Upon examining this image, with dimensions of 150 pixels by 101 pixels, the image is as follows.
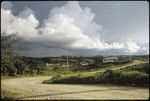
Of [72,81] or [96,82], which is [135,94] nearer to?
[96,82]

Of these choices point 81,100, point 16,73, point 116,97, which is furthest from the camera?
point 16,73

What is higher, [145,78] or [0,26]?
[0,26]

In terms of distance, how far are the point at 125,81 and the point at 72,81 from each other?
6.71m

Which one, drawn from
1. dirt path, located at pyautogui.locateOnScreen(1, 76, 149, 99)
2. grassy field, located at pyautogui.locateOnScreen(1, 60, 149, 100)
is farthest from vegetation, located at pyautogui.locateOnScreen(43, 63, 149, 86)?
dirt path, located at pyautogui.locateOnScreen(1, 76, 149, 99)

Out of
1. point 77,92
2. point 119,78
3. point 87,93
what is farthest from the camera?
point 119,78

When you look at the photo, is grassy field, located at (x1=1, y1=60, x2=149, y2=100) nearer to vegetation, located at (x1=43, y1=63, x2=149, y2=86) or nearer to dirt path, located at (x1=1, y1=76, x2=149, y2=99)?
dirt path, located at (x1=1, y1=76, x2=149, y2=99)

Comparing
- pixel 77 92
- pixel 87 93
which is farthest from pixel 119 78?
pixel 87 93

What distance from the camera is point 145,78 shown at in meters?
23.2

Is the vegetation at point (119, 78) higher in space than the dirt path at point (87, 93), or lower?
higher

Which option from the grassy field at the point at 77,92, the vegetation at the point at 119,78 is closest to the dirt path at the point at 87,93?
the grassy field at the point at 77,92

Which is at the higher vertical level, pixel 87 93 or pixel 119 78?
pixel 119 78

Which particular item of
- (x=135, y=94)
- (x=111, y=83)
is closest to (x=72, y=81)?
(x=111, y=83)

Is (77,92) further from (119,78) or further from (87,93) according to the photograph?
(119,78)

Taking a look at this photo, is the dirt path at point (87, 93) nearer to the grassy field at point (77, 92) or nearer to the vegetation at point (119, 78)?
the grassy field at point (77, 92)
